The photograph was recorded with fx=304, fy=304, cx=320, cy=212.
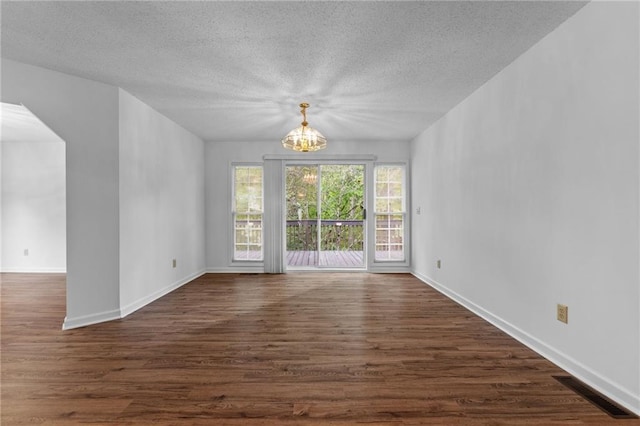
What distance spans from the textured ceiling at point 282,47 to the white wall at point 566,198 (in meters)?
0.33

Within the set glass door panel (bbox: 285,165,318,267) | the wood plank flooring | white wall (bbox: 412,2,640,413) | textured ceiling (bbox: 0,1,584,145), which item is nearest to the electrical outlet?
white wall (bbox: 412,2,640,413)

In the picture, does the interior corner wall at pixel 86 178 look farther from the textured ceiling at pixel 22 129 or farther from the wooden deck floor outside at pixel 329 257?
the wooden deck floor outside at pixel 329 257

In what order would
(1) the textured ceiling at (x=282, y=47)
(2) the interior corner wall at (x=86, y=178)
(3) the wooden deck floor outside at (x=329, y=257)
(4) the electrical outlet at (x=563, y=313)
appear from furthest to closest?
(3) the wooden deck floor outside at (x=329, y=257) < (2) the interior corner wall at (x=86, y=178) < (4) the electrical outlet at (x=563, y=313) < (1) the textured ceiling at (x=282, y=47)

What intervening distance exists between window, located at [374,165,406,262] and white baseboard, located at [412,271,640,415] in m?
2.40

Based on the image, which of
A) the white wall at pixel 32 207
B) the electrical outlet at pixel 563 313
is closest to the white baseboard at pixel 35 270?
the white wall at pixel 32 207

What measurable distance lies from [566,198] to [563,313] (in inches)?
32.4

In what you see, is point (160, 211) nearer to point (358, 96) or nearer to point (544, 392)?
point (358, 96)

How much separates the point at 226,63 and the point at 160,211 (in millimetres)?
2325

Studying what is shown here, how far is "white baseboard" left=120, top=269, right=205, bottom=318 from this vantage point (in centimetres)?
332

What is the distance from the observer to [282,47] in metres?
2.46

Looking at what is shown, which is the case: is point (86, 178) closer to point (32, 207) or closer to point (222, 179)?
point (222, 179)

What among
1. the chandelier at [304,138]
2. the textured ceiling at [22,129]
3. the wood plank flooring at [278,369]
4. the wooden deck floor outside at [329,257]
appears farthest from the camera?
the wooden deck floor outside at [329,257]

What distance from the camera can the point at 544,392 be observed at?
1889 mm

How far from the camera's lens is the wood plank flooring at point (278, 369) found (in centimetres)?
170
